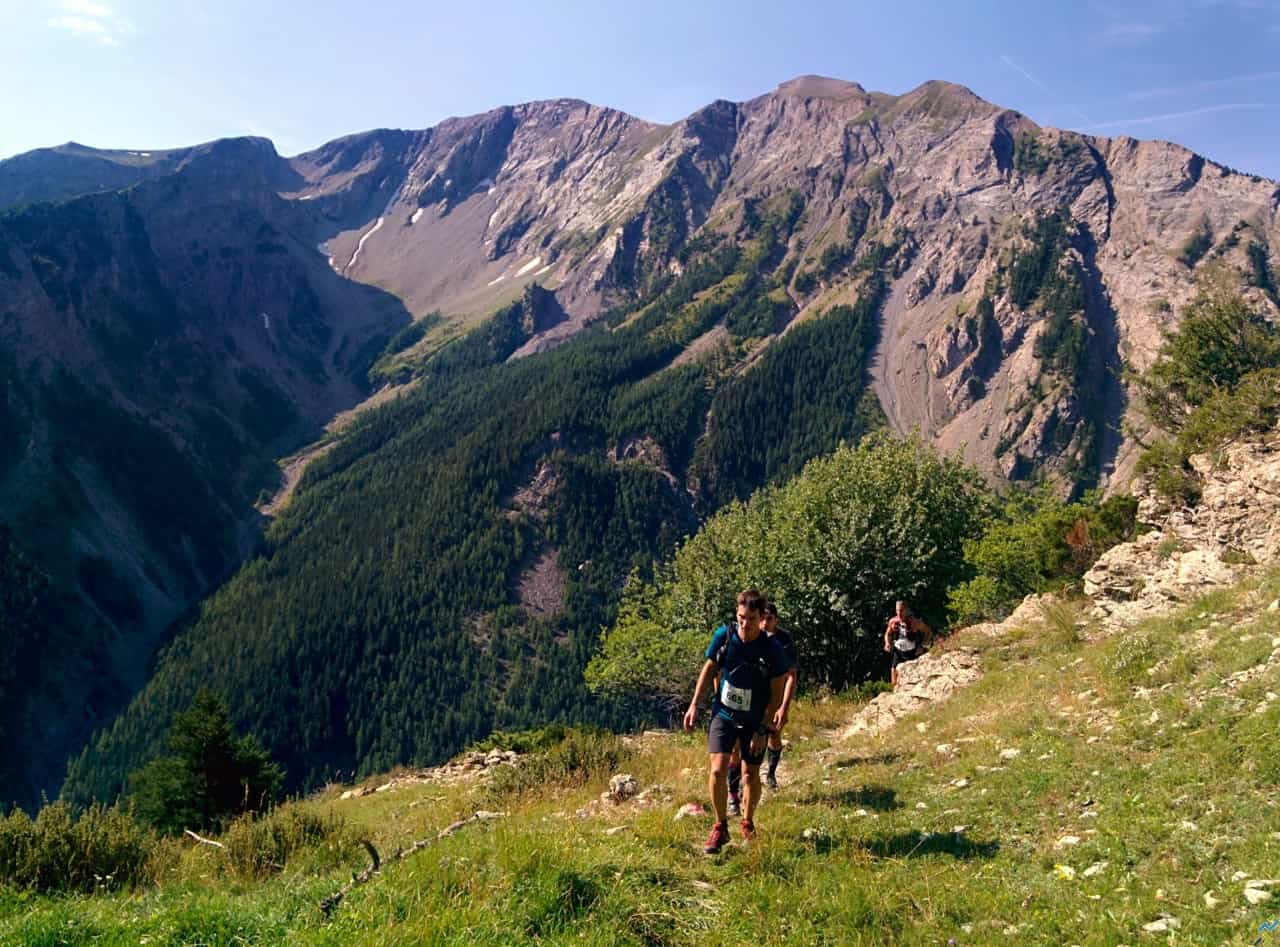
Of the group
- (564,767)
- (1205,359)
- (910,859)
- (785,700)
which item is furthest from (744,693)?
(1205,359)

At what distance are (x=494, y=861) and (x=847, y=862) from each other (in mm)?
3443

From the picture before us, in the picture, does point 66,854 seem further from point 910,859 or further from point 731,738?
point 910,859

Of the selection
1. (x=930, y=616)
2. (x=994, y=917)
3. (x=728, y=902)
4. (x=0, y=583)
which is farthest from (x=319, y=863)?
(x=0, y=583)

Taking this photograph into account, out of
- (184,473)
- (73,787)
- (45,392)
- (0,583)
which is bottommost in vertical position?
(73,787)

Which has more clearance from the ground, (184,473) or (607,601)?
(184,473)

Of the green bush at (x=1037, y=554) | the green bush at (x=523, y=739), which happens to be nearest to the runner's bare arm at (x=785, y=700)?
the green bush at (x=523, y=739)

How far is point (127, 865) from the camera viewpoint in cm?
865

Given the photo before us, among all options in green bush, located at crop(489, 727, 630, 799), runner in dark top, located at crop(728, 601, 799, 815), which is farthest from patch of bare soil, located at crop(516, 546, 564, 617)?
runner in dark top, located at crop(728, 601, 799, 815)

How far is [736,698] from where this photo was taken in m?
8.09

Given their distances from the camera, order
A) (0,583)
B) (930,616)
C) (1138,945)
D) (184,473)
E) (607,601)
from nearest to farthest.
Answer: (1138,945)
(930,616)
(0,583)
(607,601)
(184,473)

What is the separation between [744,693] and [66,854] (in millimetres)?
8280

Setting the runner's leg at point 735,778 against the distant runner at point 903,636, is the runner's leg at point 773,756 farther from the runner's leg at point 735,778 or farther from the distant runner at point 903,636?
the distant runner at point 903,636

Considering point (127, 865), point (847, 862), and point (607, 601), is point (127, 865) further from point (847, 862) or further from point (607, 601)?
point (607, 601)

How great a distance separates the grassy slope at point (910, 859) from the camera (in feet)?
18.2
